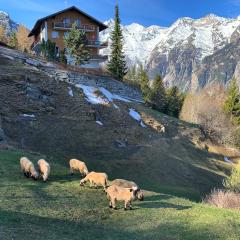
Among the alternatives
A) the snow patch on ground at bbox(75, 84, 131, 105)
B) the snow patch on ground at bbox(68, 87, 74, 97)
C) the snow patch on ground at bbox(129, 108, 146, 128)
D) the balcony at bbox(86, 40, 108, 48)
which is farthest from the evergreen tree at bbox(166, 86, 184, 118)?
the snow patch on ground at bbox(68, 87, 74, 97)

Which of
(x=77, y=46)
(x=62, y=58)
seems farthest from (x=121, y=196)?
(x=62, y=58)

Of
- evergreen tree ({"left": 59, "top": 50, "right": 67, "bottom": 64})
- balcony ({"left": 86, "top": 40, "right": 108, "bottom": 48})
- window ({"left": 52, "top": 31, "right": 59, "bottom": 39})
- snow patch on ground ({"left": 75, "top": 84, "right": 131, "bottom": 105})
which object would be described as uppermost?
window ({"left": 52, "top": 31, "right": 59, "bottom": 39})

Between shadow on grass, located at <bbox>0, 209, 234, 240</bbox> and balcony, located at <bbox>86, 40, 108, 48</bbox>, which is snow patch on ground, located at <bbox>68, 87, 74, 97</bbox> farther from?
shadow on grass, located at <bbox>0, 209, 234, 240</bbox>

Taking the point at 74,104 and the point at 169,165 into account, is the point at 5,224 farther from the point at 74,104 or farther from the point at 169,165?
the point at 74,104

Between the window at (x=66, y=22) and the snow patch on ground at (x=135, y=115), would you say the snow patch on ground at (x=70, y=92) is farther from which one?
the window at (x=66, y=22)

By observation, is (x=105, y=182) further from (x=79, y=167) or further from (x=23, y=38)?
(x=23, y=38)

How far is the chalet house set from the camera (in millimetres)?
103756

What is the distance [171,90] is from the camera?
436 ft

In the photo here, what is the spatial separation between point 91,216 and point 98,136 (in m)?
38.3

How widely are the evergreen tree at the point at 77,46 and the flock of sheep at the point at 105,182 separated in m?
61.0

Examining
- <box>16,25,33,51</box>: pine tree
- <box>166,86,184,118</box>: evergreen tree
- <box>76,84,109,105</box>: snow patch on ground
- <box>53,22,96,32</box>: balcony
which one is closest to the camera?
<box>76,84,109,105</box>: snow patch on ground

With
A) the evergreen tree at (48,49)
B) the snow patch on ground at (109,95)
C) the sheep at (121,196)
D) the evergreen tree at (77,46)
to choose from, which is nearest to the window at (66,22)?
the evergreen tree at (48,49)

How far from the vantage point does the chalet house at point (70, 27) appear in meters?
104

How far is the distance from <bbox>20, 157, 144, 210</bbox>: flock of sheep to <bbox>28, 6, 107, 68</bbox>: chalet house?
71608 mm
